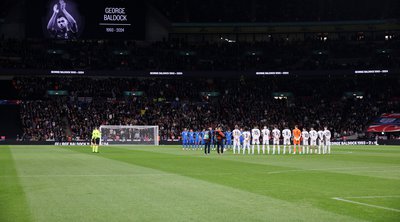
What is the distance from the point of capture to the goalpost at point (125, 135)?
203ft

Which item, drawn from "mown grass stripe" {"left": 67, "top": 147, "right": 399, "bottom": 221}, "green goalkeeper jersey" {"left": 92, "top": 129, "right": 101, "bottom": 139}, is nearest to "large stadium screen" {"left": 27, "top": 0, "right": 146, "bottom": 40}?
"green goalkeeper jersey" {"left": 92, "top": 129, "right": 101, "bottom": 139}

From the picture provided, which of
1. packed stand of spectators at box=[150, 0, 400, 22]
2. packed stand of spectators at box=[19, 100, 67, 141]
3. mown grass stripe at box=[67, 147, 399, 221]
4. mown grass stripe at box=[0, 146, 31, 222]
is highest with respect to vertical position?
packed stand of spectators at box=[150, 0, 400, 22]

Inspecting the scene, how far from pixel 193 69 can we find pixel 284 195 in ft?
212

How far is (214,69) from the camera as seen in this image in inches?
3125

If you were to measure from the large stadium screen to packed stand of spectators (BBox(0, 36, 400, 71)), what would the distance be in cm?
507

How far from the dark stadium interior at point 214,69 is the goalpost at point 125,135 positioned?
439cm

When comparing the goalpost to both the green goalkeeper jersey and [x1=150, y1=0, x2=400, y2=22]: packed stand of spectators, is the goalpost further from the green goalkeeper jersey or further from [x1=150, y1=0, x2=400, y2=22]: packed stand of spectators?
[x1=150, y1=0, x2=400, y2=22]: packed stand of spectators

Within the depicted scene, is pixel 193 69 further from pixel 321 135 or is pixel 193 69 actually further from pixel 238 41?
pixel 321 135

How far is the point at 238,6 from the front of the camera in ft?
278

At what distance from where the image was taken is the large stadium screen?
7044cm

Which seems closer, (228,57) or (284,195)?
(284,195)

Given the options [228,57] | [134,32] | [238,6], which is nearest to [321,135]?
[134,32]

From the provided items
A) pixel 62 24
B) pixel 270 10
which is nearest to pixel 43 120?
pixel 62 24

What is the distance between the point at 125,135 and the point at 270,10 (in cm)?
3381
